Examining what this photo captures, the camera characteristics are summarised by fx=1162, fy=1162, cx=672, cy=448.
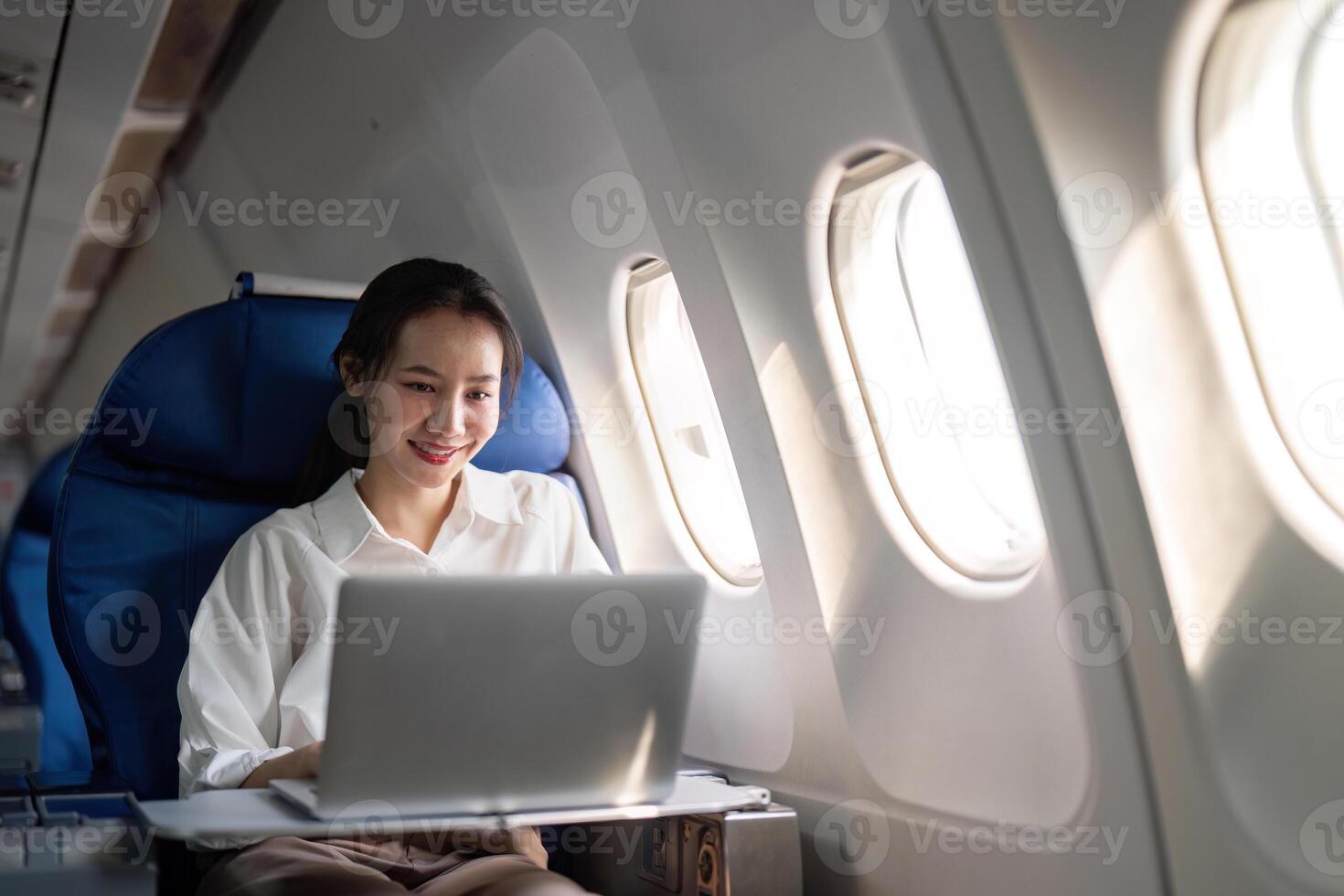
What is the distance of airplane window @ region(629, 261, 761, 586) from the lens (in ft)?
9.86

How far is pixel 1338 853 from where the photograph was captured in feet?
5.32

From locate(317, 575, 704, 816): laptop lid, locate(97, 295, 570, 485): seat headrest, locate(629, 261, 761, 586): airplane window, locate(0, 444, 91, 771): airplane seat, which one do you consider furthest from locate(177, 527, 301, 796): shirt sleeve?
locate(0, 444, 91, 771): airplane seat

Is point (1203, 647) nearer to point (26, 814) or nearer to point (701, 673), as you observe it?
point (701, 673)

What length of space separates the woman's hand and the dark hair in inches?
27.2

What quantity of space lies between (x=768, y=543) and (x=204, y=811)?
1278 mm

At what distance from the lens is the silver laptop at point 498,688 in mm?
1435

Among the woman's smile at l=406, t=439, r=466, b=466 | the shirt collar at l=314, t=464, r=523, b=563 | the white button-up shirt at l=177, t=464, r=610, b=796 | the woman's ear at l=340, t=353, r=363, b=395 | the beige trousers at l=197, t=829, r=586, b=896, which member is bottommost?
the beige trousers at l=197, t=829, r=586, b=896

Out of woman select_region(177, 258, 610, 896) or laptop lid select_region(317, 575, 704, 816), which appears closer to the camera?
laptop lid select_region(317, 575, 704, 816)

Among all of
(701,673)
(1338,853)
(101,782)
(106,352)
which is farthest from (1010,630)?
(106,352)

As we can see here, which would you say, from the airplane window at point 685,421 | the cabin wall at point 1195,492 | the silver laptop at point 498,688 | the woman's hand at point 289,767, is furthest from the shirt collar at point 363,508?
the cabin wall at point 1195,492

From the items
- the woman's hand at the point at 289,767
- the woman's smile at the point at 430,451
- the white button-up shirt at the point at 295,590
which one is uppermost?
the woman's smile at the point at 430,451

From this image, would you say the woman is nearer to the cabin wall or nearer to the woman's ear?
the woman's ear

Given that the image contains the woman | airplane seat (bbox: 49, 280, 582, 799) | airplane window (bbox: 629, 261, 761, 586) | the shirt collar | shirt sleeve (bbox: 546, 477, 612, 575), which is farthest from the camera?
airplane window (bbox: 629, 261, 761, 586)

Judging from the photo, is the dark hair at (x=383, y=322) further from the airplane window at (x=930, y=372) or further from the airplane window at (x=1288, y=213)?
the airplane window at (x=1288, y=213)
